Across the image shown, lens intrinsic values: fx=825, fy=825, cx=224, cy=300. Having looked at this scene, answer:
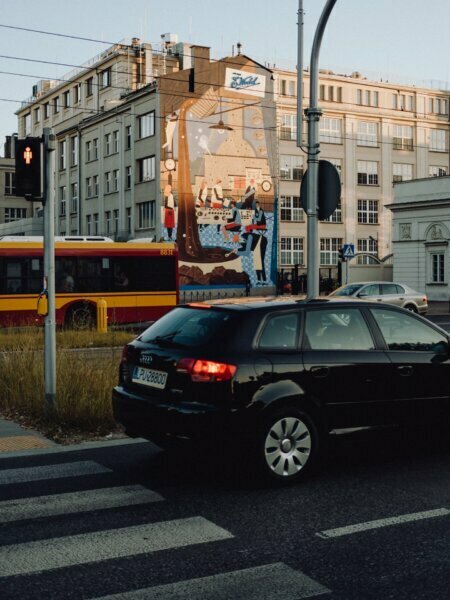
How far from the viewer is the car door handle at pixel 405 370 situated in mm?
7316

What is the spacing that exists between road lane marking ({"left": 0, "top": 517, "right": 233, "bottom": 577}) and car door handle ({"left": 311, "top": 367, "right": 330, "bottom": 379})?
1678mm

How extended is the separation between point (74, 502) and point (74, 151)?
203 ft

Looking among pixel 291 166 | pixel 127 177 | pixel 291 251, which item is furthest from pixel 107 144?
pixel 291 251

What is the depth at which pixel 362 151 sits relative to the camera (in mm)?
64312

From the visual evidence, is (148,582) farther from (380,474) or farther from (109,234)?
(109,234)

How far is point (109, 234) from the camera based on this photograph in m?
58.8

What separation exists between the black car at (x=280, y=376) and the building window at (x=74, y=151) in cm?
5976

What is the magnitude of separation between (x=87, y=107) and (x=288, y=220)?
1860 cm

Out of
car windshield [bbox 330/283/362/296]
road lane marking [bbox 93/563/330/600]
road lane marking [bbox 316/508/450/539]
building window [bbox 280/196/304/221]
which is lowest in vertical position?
road lane marking [bbox 316/508/450/539]

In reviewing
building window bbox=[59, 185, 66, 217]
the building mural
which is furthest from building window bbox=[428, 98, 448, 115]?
building window bbox=[59, 185, 66, 217]

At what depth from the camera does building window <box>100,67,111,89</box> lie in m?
61.3

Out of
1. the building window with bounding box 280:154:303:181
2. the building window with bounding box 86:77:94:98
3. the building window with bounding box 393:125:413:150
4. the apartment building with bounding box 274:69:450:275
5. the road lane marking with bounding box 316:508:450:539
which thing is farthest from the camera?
the building window with bounding box 393:125:413:150

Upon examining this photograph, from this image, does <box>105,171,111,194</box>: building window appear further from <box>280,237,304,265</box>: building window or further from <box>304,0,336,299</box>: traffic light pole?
<box>304,0,336,299</box>: traffic light pole

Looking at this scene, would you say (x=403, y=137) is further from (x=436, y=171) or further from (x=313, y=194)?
(x=313, y=194)
